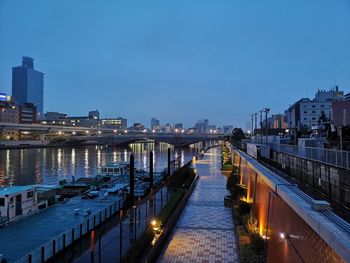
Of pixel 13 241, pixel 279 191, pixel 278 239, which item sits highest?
pixel 279 191

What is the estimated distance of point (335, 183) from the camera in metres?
8.92

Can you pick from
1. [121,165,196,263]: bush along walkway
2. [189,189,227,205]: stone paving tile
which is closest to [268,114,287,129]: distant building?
[189,189,227,205]: stone paving tile

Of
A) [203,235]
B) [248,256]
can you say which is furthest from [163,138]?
[248,256]

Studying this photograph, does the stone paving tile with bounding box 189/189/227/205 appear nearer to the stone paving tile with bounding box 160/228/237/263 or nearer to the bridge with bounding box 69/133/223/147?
the stone paving tile with bounding box 160/228/237/263

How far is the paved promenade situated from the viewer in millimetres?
12320

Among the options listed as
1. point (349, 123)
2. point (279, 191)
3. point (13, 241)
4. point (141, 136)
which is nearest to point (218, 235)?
point (279, 191)

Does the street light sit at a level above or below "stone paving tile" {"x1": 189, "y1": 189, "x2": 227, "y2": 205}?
above

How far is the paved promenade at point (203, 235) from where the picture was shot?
12.3 m

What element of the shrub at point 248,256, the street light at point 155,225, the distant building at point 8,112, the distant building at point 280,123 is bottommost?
the shrub at point 248,256

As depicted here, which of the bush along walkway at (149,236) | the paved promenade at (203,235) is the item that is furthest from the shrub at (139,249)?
the paved promenade at (203,235)

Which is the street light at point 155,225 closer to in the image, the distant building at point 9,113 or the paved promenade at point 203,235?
the paved promenade at point 203,235

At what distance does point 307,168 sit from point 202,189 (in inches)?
653

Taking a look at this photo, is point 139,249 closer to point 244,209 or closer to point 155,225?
point 155,225

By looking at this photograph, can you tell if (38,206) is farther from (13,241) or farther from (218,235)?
(218,235)
